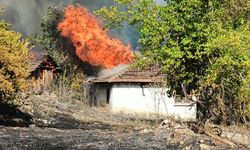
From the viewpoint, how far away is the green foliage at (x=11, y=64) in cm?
2688

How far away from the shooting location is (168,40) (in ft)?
86.6

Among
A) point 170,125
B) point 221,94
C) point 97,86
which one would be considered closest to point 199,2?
point 221,94

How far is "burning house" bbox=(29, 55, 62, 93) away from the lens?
166ft

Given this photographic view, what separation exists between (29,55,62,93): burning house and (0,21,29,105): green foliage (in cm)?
2085

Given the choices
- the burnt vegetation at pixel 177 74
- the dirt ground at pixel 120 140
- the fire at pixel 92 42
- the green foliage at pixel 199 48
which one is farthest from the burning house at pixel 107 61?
the dirt ground at pixel 120 140

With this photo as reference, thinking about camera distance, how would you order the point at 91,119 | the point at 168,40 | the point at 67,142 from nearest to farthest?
the point at 67,142 → the point at 168,40 → the point at 91,119

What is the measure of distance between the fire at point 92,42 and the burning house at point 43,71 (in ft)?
12.0

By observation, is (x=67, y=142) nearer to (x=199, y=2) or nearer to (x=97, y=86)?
(x=199, y=2)

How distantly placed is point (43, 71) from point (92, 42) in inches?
260

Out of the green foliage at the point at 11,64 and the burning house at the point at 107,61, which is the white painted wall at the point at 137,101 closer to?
the burning house at the point at 107,61

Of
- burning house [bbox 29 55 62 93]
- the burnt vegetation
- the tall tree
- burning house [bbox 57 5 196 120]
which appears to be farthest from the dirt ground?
burning house [bbox 29 55 62 93]

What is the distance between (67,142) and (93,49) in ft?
115

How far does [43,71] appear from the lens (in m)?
53.2

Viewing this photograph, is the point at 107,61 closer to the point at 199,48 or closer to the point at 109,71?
the point at 109,71
